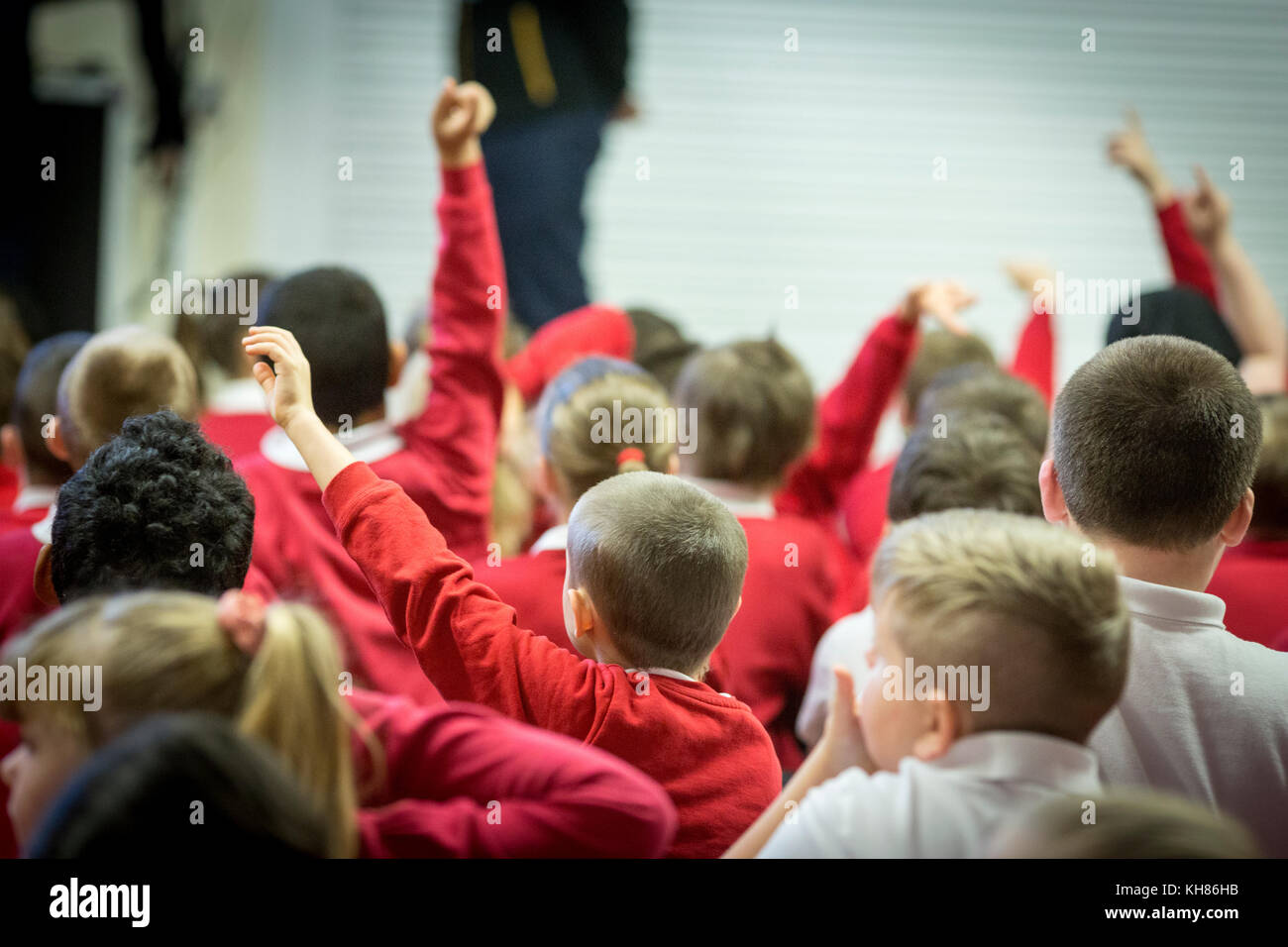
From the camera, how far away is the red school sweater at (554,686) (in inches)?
46.3

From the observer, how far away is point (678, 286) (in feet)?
13.1

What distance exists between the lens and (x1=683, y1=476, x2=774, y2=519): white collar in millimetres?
1902

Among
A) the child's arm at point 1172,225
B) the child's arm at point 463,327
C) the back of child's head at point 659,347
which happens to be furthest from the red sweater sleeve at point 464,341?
the child's arm at point 1172,225

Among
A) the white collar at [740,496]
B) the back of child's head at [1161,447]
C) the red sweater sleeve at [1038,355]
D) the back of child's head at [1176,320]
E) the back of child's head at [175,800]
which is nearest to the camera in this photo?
the back of child's head at [175,800]

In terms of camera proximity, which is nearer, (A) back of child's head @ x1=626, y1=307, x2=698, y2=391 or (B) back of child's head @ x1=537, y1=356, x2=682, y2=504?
(B) back of child's head @ x1=537, y1=356, x2=682, y2=504

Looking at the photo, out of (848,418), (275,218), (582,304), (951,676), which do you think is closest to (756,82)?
(582,304)

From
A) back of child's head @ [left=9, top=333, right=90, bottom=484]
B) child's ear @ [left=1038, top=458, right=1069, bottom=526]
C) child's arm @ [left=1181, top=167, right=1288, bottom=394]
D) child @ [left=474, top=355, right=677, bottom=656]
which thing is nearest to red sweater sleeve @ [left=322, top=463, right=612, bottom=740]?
child @ [left=474, top=355, right=677, bottom=656]

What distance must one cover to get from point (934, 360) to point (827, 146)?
1.69 m

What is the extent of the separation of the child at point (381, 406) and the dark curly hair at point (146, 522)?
1.29 ft

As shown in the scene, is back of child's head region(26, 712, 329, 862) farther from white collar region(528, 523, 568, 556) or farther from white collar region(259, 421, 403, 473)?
white collar region(259, 421, 403, 473)

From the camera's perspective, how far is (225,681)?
3.05 ft

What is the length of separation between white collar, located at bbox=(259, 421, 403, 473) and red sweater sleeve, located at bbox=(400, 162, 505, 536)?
5 cm

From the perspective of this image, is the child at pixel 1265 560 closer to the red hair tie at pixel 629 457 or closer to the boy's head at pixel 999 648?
the boy's head at pixel 999 648

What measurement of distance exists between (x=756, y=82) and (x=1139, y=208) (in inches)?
56.1
